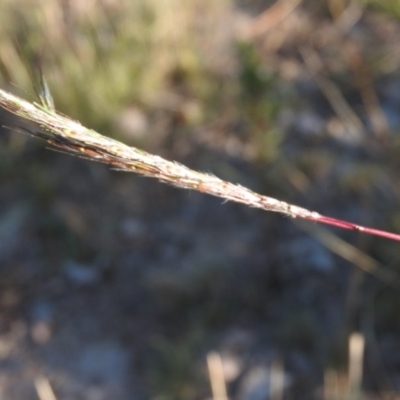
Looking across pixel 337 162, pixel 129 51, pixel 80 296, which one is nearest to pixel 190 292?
pixel 80 296

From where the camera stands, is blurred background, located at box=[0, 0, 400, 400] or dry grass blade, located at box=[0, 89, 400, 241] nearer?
dry grass blade, located at box=[0, 89, 400, 241]

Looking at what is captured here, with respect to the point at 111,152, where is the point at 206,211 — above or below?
above

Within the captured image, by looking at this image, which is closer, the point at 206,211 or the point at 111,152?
the point at 111,152

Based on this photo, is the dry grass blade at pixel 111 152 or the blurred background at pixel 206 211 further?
the blurred background at pixel 206 211

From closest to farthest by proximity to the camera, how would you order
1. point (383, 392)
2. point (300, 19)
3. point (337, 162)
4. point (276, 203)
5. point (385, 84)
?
point (276, 203)
point (383, 392)
point (337, 162)
point (385, 84)
point (300, 19)

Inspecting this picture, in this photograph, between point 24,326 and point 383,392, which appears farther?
point 24,326

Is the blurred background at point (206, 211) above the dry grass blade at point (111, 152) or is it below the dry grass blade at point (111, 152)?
above

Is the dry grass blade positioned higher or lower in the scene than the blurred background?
lower

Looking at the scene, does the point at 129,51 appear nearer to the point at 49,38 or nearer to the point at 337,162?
the point at 49,38
